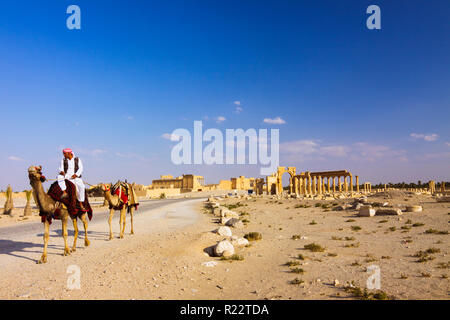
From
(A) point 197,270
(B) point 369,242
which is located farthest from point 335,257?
(A) point 197,270

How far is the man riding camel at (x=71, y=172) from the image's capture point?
30.0 ft

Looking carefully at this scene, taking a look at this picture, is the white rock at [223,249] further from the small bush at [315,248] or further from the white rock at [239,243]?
the small bush at [315,248]

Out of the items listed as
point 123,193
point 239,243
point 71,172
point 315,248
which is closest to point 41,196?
point 71,172

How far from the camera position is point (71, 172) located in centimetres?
945

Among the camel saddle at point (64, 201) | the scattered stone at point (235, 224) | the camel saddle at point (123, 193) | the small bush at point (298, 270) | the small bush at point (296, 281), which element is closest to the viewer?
the small bush at point (296, 281)

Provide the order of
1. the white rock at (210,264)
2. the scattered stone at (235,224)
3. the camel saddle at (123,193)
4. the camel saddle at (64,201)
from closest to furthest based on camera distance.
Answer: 1. the white rock at (210,264)
2. the camel saddle at (64,201)
3. the camel saddle at (123,193)
4. the scattered stone at (235,224)

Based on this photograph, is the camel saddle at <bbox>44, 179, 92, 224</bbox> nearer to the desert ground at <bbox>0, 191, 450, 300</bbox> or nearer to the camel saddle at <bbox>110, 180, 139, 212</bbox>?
the desert ground at <bbox>0, 191, 450, 300</bbox>

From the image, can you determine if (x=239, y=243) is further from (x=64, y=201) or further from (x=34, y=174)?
(x=34, y=174)

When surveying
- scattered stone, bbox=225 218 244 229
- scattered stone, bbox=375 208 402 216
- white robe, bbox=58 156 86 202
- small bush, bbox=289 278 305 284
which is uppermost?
white robe, bbox=58 156 86 202

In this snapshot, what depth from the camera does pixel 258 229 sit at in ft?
51.9

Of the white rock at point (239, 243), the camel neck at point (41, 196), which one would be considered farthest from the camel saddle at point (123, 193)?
the white rock at point (239, 243)

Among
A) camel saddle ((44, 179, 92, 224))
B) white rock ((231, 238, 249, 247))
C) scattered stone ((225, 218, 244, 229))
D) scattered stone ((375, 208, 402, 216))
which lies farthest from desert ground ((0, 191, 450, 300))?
scattered stone ((375, 208, 402, 216))

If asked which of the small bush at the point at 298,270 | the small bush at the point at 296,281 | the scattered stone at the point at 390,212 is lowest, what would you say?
the scattered stone at the point at 390,212

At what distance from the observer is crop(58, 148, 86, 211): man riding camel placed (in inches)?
360
